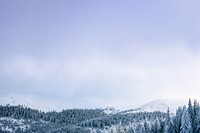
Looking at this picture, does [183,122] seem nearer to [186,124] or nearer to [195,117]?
[186,124]

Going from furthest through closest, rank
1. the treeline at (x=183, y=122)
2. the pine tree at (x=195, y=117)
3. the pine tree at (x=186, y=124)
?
the pine tree at (x=195, y=117), the treeline at (x=183, y=122), the pine tree at (x=186, y=124)

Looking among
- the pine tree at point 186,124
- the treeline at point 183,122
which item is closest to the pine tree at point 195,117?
the treeline at point 183,122

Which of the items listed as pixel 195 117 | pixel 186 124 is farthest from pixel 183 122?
pixel 195 117

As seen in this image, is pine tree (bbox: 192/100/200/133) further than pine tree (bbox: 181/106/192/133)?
Yes

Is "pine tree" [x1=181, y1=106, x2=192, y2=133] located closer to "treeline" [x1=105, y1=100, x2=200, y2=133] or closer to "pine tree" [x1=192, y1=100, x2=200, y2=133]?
"treeline" [x1=105, y1=100, x2=200, y2=133]

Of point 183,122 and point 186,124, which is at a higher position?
point 183,122

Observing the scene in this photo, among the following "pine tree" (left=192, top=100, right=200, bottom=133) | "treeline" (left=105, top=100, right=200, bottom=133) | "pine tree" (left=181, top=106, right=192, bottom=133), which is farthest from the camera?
"pine tree" (left=192, top=100, right=200, bottom=133)

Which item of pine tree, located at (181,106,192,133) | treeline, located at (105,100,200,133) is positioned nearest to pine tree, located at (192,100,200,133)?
treeline, located at (105,100,200,133)

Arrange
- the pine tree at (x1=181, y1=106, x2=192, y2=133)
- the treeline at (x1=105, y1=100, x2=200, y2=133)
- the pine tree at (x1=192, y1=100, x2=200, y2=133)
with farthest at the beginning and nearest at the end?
the pine tree at (x1=192, y1=100, x2=200, y2=133), the treeline at (x1=105, y1=100, x2=200, y2=133), the pine tree at (x1=181, y1=106, x2=192, y2=133)

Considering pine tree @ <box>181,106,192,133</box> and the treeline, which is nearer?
pine tree @ <box>181,106,192,133</box>

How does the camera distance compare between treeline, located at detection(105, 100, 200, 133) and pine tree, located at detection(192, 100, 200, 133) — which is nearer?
treeline, located at detection(105, 100, 200, 133)

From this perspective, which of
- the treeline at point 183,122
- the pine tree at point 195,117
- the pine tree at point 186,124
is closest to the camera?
the pine tree at point 186,124

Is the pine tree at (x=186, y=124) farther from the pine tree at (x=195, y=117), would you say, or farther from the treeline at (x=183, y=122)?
the pine tree at (x=195, y=117)

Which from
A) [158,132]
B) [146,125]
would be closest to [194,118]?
[158,132]
